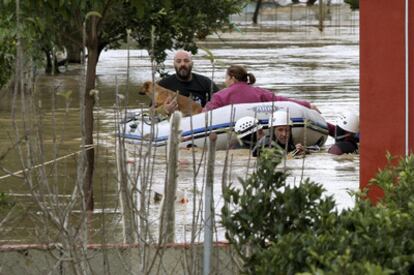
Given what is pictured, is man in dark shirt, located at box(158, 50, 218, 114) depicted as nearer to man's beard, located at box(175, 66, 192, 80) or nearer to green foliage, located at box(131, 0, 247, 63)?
man's beard, located at box(175, 66, 192, 80)

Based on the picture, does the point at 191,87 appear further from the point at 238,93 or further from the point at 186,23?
the point at 186,23

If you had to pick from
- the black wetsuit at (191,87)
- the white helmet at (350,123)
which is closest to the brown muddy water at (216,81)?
the white helmet at (350,123)

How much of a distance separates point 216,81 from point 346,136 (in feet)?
42.9

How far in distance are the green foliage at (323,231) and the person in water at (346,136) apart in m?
9.77

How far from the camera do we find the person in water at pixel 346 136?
15.5m

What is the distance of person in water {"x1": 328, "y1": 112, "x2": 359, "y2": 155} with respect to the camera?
50.9 ft

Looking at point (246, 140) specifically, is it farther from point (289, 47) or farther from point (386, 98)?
point (289, 47)

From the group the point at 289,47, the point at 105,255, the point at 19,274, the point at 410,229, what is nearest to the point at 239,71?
the point at 19,274

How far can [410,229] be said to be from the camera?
4633 millimetres

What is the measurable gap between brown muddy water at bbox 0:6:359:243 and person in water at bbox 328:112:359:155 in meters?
0.21

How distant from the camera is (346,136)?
1584 cm

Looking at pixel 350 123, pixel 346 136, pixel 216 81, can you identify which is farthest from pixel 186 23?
pixel 350 123

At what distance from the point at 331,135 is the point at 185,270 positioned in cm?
1112

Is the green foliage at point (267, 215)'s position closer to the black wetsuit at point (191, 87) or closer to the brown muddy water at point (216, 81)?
the brown muddy water at point (216, 81)
